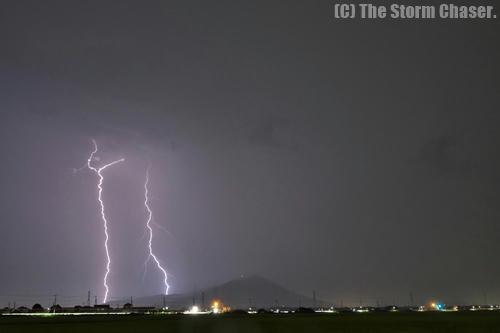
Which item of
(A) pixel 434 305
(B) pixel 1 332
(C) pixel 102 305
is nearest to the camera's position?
(B) pixel 1 332

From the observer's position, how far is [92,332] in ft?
107

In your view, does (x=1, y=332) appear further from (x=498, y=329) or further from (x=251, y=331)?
(x=498, y=329)

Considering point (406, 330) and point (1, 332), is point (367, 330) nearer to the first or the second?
point (406, 330)

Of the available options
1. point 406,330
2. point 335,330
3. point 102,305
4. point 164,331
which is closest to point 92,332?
point 164,331

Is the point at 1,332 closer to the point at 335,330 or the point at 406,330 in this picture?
the point at 335,330

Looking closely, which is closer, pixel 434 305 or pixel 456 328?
pixel 456 328

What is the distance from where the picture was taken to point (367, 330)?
3294cm

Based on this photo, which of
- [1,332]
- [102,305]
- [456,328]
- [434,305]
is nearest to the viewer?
[1,332]

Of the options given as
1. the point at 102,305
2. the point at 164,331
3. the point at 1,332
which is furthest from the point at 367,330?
the point at 102,305

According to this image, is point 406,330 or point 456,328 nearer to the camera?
point 406,330

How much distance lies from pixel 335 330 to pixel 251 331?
557cm

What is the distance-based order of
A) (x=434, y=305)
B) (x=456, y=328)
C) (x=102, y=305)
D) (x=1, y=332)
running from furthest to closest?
(x=434, y=305) → (x=102, y=305) → (x=456, y=328) → (x=1, y=332)

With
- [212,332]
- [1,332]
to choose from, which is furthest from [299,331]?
[1,332]

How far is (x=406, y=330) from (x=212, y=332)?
1208cm
